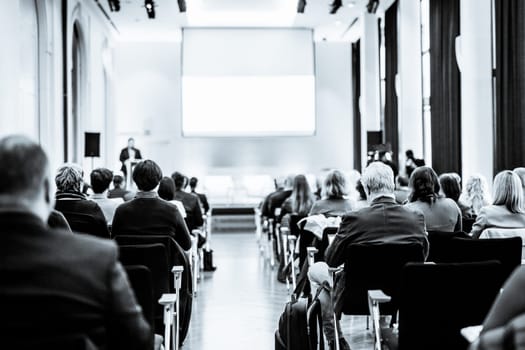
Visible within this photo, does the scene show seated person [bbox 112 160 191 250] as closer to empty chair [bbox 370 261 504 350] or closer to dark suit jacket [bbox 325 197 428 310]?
dark suit jacket [bbox 325 197 428 310]

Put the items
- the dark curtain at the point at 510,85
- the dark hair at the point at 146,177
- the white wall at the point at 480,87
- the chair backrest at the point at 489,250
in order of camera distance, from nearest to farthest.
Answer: the chair backrest at the point at 489,250
the dark hair at the point at 146,177
the dark curtain at the point at 510,85
the white wall at the point at 480,87

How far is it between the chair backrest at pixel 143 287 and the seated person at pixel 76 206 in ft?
6.79

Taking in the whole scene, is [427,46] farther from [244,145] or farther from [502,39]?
[244,145]

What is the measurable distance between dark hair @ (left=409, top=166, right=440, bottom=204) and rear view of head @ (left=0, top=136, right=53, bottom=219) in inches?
136

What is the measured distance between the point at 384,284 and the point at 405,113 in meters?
10.8

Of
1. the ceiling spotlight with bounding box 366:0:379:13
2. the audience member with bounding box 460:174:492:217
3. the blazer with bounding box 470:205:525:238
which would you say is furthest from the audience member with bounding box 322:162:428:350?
the ceiling spotlight with bounding box 366:0:379:13

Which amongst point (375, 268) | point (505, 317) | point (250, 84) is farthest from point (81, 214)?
point (250, 84)

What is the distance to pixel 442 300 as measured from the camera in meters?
2.66

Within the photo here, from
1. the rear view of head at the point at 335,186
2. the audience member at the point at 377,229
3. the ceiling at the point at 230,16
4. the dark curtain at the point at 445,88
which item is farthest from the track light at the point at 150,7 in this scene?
the audience member at the point at 377,229

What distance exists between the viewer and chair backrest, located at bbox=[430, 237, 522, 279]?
372 centimetres

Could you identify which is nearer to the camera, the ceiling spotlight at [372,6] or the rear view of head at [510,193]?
the rear view of head at [510,193]

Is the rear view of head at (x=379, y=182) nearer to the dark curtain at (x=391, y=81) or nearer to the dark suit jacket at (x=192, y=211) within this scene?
the dark suit jacket at (x=192, y=211)

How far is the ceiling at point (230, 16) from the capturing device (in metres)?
15.1

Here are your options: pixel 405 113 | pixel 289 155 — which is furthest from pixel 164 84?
pixel 405 113
